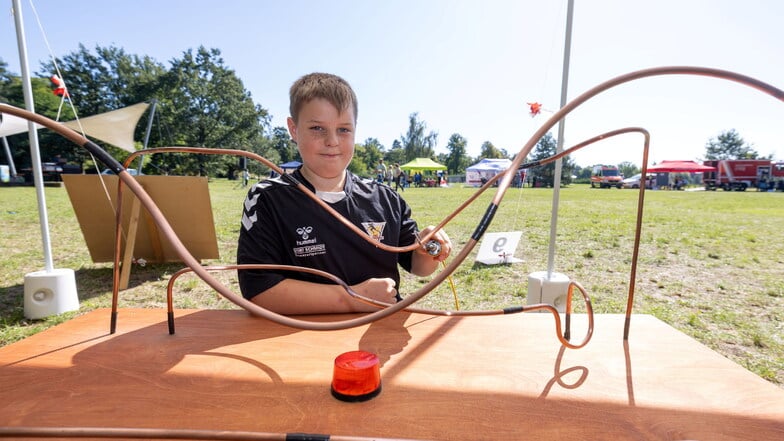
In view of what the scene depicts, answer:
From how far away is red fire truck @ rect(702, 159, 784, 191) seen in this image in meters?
26.2

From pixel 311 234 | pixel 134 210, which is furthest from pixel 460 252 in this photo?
pixel 134 210

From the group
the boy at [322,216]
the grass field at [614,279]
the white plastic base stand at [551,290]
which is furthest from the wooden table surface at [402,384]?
the grass field at [614,279]

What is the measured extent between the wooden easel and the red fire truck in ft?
112

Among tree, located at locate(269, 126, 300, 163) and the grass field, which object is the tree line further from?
the grass field

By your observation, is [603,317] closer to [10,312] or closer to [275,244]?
[275,244]

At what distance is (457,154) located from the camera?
66000 mm

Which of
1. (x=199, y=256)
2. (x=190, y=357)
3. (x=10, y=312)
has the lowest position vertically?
(x=10, y=312)

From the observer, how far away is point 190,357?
0.79 metres

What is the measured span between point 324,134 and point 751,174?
35836 millimetres

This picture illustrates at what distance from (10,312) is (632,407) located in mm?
4149

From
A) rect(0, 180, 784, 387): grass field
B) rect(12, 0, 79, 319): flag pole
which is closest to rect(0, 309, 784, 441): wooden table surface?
rect(0, 180, 784, 387): grass field

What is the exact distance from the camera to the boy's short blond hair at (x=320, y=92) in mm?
1459

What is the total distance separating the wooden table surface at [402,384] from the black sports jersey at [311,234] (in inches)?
17.5

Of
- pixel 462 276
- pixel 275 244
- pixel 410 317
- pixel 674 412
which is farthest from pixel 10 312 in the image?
pixel 674 412
